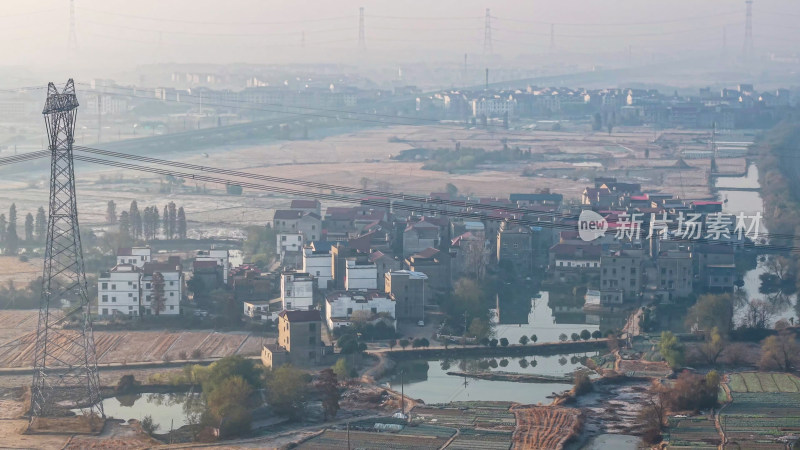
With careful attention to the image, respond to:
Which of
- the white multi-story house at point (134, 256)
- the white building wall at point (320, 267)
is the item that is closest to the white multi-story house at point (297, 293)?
the white building wall at point (320, 267)

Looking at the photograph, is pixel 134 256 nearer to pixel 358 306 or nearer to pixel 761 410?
pixel 358 306

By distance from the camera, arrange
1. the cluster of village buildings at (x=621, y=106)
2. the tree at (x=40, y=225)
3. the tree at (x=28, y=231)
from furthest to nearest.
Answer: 1. the cluster of village buildings at (x=621, y=106)
2. the tree at (x=40, y=225)
3. the tree at (x=28, y=231)

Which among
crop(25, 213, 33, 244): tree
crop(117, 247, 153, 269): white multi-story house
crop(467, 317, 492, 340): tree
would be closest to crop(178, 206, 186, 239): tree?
crop(25, 213, 33, 244): tree

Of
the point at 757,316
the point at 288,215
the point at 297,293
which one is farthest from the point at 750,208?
the point at 297,293

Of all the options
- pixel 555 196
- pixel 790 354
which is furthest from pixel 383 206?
pixel 790 354

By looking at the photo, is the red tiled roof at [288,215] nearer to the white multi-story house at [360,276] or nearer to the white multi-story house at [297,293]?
the white multi-story house at [360,276]

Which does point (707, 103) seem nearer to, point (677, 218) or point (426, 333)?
point (677, 218)

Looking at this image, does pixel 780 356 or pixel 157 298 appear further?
pixel 157 298
